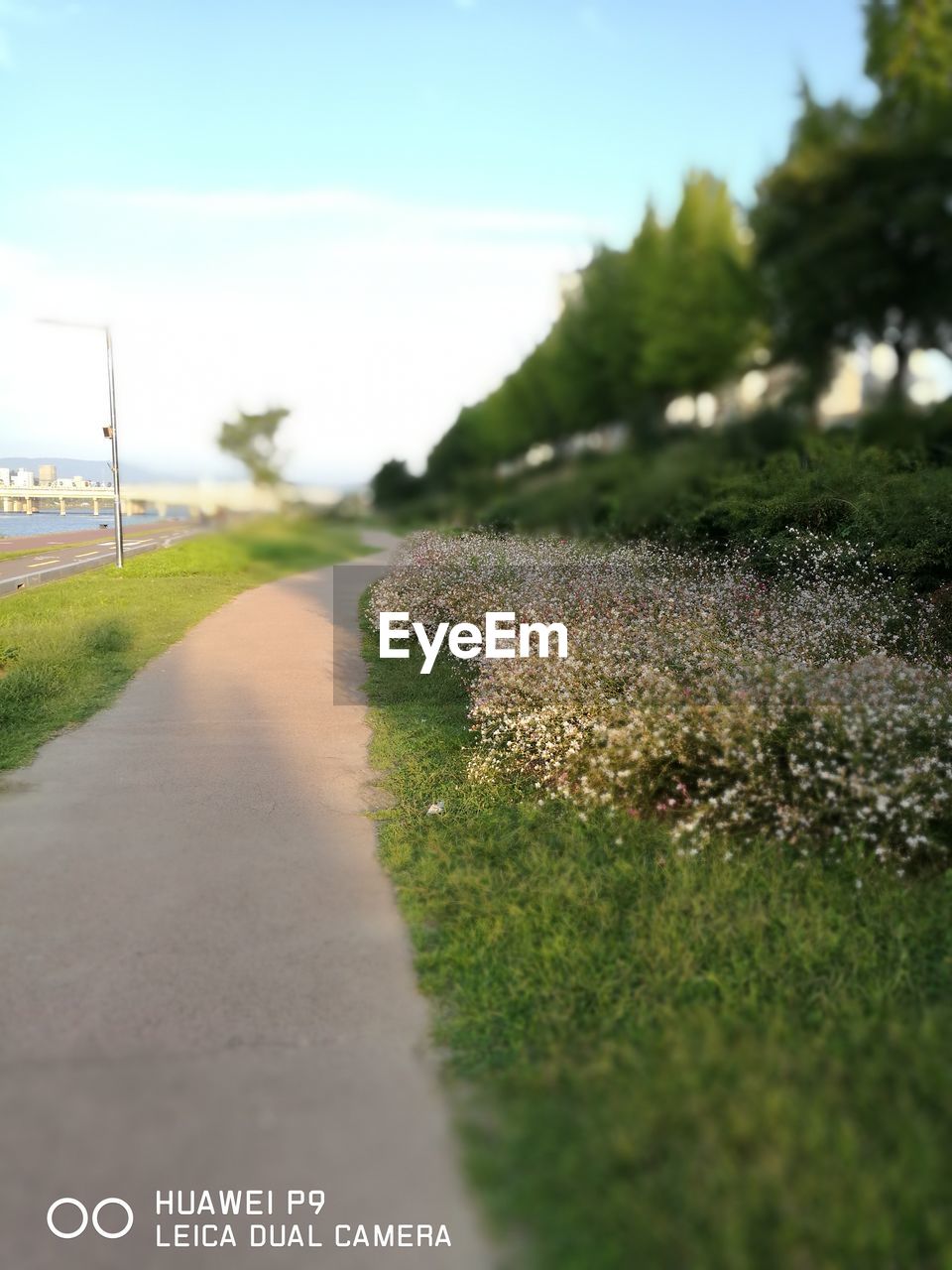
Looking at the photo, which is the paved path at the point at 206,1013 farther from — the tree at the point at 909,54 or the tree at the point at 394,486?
the tree at the point at 909,54

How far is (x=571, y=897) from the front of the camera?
4.12 m

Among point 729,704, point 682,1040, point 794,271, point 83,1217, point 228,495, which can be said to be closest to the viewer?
point 83,1217

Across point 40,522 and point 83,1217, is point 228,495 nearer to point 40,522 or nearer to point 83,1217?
point 83,1217

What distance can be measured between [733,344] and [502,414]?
56.7 inches

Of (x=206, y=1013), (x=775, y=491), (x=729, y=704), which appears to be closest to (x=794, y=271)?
(x=729, y=704)

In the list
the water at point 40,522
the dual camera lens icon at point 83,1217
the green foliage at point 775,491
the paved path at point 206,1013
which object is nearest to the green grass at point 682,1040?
the paved path at point 206,1013

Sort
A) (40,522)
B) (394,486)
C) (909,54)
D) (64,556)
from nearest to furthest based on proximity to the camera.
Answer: (909,54), (394,486), (40,522), (64,556)

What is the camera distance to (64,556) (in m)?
25.2

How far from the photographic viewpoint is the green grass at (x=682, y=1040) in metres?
2.17

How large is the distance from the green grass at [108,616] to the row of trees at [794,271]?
2.00m

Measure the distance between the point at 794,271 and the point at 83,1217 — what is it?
11.7ft

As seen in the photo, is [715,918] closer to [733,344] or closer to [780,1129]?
[780,1129]

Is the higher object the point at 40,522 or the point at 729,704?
the point at 40,522

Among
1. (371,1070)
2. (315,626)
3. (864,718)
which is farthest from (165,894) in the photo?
(315,626)
